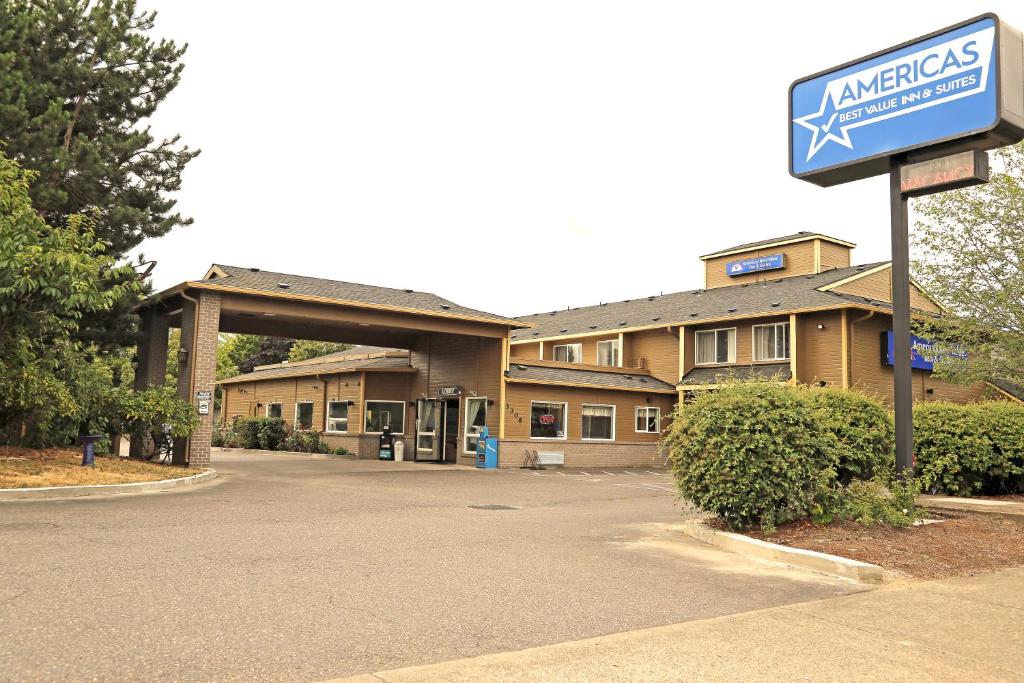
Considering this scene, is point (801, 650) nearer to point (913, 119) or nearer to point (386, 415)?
point (913, 119)

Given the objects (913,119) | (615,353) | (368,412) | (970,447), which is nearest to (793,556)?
(913,119)

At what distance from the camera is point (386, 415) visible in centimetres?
3200

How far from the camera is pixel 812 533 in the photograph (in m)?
10.0

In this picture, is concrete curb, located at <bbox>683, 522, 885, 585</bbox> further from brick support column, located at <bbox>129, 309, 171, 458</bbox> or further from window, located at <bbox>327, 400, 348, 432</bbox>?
window, located at <bbox>327, 400, 348, 432</bbox>

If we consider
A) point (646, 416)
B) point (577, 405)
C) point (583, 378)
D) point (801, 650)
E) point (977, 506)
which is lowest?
point (801, 650)

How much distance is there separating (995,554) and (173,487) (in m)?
14.1

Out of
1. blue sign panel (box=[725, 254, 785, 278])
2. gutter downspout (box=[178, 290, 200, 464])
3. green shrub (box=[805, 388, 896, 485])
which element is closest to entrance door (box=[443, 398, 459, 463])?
A: gutter downspout (box=[178, 290, 200, 464])

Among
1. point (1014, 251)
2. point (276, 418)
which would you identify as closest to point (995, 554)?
point (1014, 251)

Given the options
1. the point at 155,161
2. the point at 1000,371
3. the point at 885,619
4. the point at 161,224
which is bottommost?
the point at 885,619

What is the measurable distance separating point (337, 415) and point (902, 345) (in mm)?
25608

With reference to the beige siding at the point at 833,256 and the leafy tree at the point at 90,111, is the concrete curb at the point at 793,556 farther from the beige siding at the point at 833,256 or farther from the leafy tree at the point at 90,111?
the beige siding at the point at 833,256

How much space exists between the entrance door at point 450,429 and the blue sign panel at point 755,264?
52.0 ft

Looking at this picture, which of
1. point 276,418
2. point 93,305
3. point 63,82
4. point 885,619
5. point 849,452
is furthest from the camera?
point 276,418

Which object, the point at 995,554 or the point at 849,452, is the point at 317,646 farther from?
the point at 849,452
